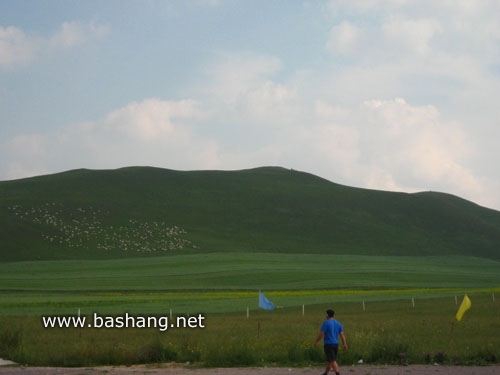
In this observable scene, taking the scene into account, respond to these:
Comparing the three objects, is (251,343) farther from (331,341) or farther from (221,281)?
(221,281)

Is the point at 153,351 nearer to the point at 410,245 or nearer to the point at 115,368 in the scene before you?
the point at 115,368

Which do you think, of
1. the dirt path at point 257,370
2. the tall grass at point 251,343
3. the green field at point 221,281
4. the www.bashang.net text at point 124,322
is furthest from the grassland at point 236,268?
the dirt path at point 257,370

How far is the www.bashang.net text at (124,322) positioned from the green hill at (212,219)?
86.6 m

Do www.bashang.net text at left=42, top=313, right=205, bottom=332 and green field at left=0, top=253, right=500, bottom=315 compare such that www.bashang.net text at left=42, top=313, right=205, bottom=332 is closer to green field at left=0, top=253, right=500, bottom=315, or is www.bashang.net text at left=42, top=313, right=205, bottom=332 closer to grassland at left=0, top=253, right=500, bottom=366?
grassland at left=0, top=253, right=500, bottom=366

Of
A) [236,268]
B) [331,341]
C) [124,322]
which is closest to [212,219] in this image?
[236,268]

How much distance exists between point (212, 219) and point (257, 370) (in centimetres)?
13551

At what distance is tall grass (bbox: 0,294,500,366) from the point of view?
79.6ft

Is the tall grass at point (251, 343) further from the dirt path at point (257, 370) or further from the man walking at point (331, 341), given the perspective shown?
the man walking at point (331, 341)

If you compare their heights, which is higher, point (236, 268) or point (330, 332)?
point (236, 268)

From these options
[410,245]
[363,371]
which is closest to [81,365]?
[363,371]

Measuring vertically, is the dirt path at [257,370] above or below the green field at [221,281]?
below

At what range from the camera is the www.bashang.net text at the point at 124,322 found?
110 feet

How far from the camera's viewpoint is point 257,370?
74.1 ft

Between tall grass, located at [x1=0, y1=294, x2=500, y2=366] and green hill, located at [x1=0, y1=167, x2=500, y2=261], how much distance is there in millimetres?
91679
